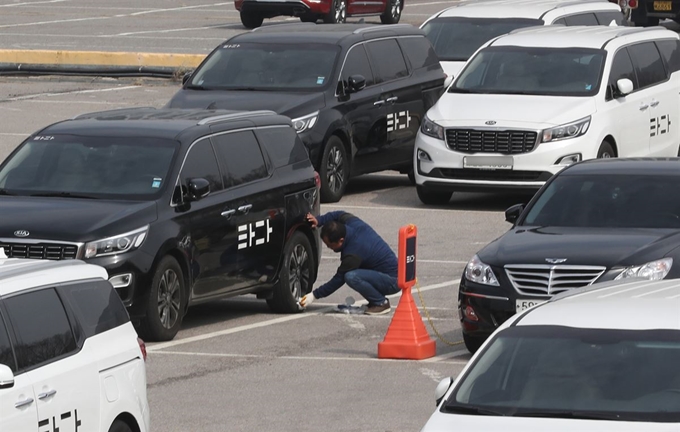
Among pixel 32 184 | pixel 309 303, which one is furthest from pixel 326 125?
pixel 32 184

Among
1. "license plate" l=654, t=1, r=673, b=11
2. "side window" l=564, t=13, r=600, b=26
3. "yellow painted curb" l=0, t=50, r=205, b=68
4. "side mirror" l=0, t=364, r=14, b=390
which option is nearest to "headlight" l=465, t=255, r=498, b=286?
"side mirror" l=0, t=364, r=14, b=390

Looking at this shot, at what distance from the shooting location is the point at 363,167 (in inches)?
871

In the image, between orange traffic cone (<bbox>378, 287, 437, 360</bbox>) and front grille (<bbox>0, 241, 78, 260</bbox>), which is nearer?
front grille (<bbox>0, 241, 78, 260</bbox>)

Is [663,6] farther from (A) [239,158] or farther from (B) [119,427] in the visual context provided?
(B) [119,427]

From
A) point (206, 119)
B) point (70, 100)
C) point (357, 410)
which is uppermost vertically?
point (206, 119)

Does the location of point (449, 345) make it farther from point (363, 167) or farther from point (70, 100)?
point (70, 100)

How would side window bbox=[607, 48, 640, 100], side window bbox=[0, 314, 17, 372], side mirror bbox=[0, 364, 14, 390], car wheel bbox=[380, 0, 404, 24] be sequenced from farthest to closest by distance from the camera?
car wheel bbox=[380, 0, 404, 24]
side window bbox=[607, 48, 640, 100]
side window bbox=[0, 314, 17, 372]
side mirror bbox=[0, 364, 14, 390]

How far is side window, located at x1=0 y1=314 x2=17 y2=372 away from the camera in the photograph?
8073 millimetres

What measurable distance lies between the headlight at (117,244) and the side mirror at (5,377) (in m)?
A: 5.38

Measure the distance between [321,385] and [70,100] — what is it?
17.7 m

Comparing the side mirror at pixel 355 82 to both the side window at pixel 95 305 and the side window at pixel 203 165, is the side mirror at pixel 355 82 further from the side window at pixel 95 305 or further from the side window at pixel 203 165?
the side window at pixel 95 305

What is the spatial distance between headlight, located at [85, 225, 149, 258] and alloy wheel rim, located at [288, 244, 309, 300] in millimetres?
2297

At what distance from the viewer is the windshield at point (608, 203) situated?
13727 millimetres

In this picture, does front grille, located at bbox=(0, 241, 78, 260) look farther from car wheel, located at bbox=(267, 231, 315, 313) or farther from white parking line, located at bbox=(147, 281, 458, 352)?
car wheel, located at bbox=(267, 231, 315, 313)
